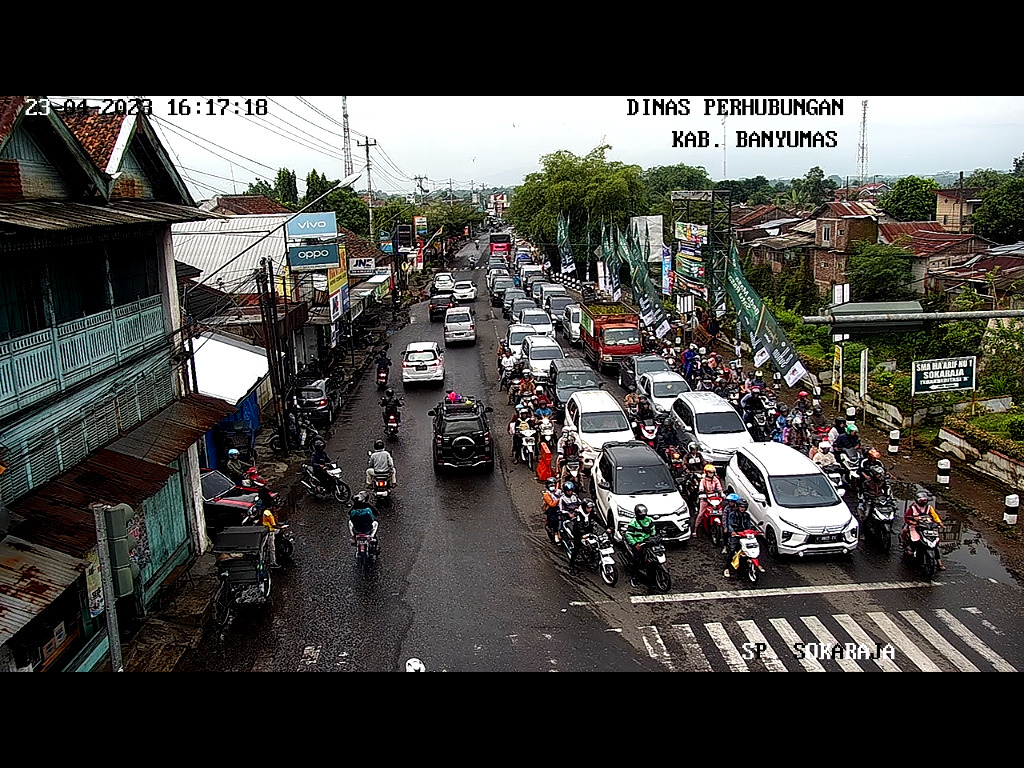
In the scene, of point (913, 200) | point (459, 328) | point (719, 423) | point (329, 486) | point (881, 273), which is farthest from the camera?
point (913, 200)

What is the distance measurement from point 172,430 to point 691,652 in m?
7.17

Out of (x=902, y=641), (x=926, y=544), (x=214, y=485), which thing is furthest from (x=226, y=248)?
(x=902, y=641)

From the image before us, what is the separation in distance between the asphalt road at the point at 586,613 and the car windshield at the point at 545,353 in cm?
1064

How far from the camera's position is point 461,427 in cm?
1622

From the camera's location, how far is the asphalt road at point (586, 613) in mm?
9312

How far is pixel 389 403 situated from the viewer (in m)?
19.1

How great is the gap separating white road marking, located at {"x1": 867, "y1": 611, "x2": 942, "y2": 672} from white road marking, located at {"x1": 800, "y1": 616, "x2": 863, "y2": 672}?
2.10ft

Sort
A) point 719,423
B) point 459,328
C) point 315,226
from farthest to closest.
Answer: point 459,328, point 315,226, point 719,423

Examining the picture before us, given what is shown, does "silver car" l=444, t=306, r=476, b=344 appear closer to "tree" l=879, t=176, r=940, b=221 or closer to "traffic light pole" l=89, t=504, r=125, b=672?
"traffic light pole" l=89, t=504, r=125, b=672

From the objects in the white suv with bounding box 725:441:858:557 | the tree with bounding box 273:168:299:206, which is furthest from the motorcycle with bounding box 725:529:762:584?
the tree with bounding box 273:168:299:206

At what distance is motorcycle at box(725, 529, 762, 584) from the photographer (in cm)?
1116

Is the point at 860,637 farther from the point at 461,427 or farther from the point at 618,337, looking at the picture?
the point at 618,337

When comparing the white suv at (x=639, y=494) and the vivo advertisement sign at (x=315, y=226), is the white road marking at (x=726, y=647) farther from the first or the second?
the vivo advertisement sign at (x=315, y=226)
